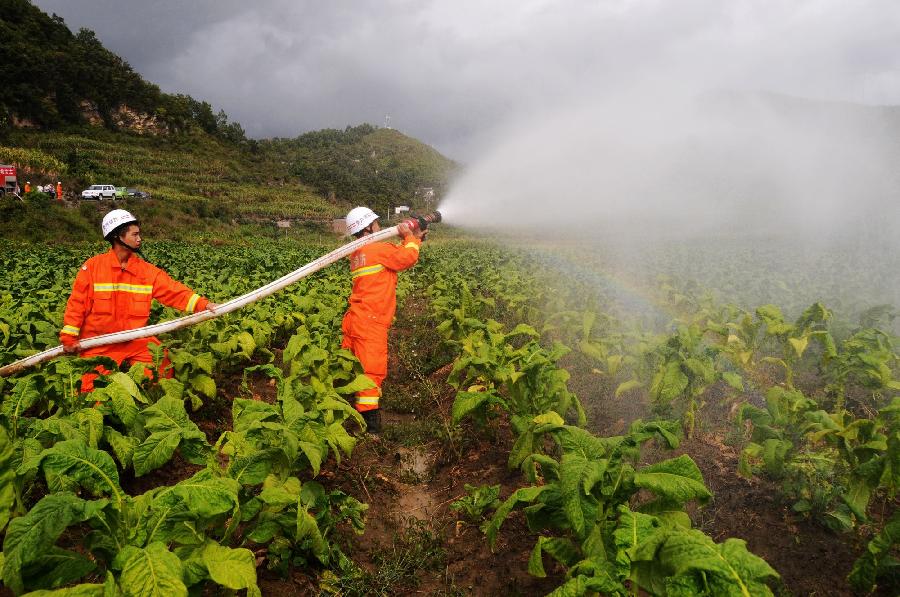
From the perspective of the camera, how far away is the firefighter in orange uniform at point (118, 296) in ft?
17.0

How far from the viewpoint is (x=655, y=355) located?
16.7 ft

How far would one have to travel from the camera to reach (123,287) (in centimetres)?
537

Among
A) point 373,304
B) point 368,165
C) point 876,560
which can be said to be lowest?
point 876,560

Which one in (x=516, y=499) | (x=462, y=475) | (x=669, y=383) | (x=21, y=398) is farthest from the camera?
(x=462, y=475)

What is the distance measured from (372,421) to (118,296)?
2.95 metres

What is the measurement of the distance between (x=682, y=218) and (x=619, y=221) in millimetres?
4659

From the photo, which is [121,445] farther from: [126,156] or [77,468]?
[126,156]

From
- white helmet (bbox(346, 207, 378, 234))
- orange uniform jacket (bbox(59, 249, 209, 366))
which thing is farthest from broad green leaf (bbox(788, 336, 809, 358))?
orange uniform jacket (bbox(59, 249, 209, 366))

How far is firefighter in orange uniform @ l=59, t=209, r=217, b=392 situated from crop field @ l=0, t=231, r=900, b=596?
0.48m

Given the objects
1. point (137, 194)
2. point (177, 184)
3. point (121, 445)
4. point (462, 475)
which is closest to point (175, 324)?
point (121, 445)

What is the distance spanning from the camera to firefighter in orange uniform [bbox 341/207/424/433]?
5516mm

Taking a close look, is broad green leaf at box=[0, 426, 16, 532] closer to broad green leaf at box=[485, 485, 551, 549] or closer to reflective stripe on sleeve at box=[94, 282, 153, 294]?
broad green leaf at box=[485, 485, 551, 549]

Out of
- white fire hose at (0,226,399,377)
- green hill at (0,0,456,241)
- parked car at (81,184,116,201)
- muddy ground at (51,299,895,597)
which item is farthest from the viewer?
parked car at (81,184,116,201)

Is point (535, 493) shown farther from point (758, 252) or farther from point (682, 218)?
point (682, 218)
